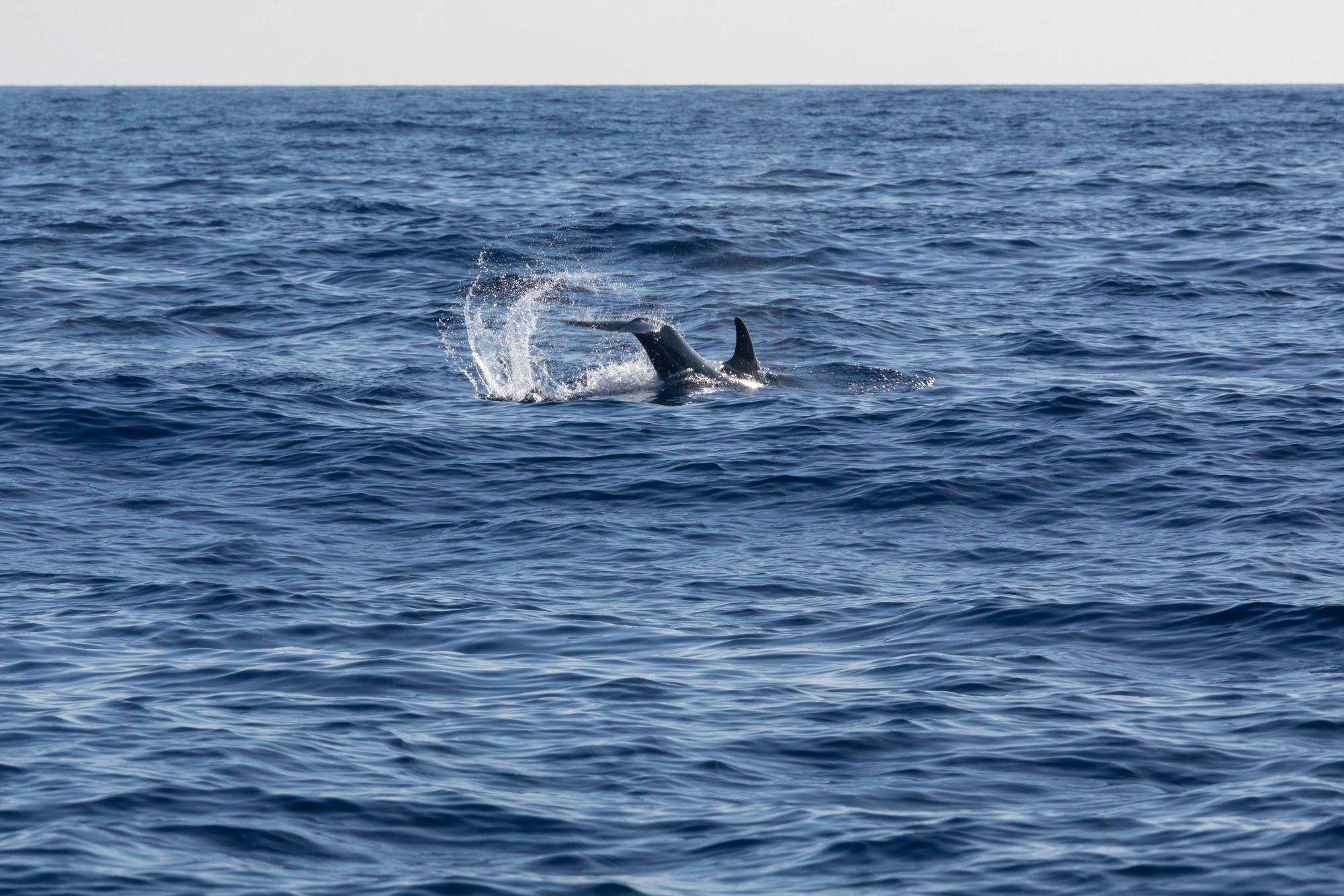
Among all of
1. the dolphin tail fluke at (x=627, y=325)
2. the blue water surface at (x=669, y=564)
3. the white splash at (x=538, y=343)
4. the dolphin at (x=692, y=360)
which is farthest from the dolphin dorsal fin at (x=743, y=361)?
the dolphin tail fluke at (x=627, y=325)

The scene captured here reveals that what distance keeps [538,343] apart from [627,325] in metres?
6.26

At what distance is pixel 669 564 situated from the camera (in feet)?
56.2

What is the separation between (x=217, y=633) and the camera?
14945mm

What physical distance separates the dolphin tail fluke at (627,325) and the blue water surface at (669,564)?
1164 mm

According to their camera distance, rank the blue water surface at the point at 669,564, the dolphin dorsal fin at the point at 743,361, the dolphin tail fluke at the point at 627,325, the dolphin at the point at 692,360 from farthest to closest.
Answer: the dolphin dorsal fin at the point at 743,361, the dolphin at the point at 692,360, the dolphin tail fluke at the point at 627,325, the blue water surface at the point at 669,564

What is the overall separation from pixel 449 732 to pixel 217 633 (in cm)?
319

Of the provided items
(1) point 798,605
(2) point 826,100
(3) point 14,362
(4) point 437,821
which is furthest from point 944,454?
(2) point 826,100

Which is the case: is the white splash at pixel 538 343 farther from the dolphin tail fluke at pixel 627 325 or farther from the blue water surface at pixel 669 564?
the dolphin tail fluke at pixel 627 325

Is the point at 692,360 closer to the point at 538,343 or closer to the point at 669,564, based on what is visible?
the point at 538,343

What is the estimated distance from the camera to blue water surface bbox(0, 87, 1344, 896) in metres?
11.0

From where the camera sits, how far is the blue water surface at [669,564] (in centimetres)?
1102

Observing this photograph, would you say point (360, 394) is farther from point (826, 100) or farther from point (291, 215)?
point (826, 100)

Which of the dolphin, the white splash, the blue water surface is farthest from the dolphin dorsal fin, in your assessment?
the white splash

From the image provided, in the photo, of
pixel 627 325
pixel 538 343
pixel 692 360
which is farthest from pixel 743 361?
pixel 538 343
